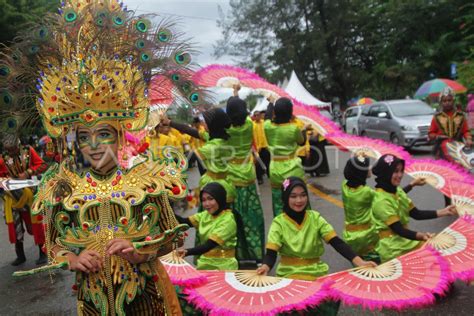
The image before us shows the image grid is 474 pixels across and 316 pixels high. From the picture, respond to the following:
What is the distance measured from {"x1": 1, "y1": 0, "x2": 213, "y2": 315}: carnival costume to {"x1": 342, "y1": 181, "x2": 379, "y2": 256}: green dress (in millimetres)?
2503

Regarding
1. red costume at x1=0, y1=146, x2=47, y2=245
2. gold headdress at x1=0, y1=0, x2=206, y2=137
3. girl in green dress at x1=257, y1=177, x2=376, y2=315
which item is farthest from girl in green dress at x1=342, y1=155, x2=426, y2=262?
red costume at x1=0, y1=146, x2=47, y2=245

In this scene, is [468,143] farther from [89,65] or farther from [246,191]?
[89,65]

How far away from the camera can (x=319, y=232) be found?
338cm

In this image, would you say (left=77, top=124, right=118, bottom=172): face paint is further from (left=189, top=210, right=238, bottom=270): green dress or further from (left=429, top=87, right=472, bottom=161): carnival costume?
(left=429, top=87, right=472, bottom=161): carnival costume

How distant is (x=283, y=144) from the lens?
5246 millimetres

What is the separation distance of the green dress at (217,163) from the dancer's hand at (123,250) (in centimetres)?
273

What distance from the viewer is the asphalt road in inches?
147

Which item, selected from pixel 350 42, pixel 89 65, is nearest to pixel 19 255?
pixel 89 65

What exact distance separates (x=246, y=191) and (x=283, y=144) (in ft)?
2.34

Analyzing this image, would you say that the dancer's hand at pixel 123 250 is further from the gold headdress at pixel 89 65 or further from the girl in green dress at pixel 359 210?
the girl in green dress at pixel 359 210

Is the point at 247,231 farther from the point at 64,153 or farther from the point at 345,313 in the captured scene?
the point at 64,153

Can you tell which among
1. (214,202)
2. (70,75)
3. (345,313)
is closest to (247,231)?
(214,202)

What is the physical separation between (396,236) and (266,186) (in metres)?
6.78

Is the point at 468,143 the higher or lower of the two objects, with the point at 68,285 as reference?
higher
